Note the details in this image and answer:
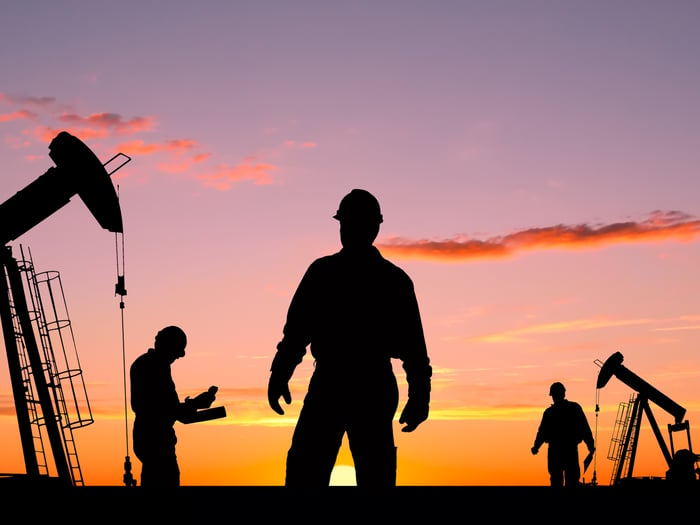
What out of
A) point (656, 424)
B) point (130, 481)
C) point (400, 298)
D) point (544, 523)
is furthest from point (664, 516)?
point (656, 424)

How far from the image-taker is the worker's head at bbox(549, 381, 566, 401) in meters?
18.1

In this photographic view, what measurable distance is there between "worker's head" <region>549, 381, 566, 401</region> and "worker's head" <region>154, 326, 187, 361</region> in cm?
902

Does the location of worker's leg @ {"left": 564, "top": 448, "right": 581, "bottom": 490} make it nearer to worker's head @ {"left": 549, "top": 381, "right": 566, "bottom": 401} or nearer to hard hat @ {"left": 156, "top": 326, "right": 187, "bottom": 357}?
worker's head @ {"left": 549, "top": 381, "right": 566, "bottom": 401}

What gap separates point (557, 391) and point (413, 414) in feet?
38.2

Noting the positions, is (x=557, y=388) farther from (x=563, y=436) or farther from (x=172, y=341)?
(x=172, y=341)

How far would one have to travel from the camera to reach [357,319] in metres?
7.07

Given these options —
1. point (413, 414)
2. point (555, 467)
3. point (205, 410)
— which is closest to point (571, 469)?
point (555, 467)

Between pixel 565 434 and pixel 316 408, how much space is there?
12.1 metres

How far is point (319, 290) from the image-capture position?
7.13 m

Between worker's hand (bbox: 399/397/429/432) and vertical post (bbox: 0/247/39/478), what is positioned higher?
vertical post (bbox: 0/247/39/478)

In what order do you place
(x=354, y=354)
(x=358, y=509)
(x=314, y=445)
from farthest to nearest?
(x=354, y=354) < (x=314, y=445) < (x=358, y=509)

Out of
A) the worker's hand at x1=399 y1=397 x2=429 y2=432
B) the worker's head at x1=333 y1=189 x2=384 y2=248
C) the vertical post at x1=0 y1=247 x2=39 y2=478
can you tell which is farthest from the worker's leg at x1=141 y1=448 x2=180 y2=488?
the vertical post at x1=0 y1=247 x2=39 y2=478

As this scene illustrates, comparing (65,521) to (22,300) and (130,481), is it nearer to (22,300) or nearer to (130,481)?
(130,481)

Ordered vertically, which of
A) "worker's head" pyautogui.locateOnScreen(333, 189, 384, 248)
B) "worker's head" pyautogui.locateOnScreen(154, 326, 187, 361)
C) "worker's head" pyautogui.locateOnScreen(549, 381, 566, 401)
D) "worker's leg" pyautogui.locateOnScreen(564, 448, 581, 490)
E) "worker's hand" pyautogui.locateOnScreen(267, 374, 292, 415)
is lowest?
"worker's leg" pyautogui.locateOnScreen(564, 448, 581, 490)
